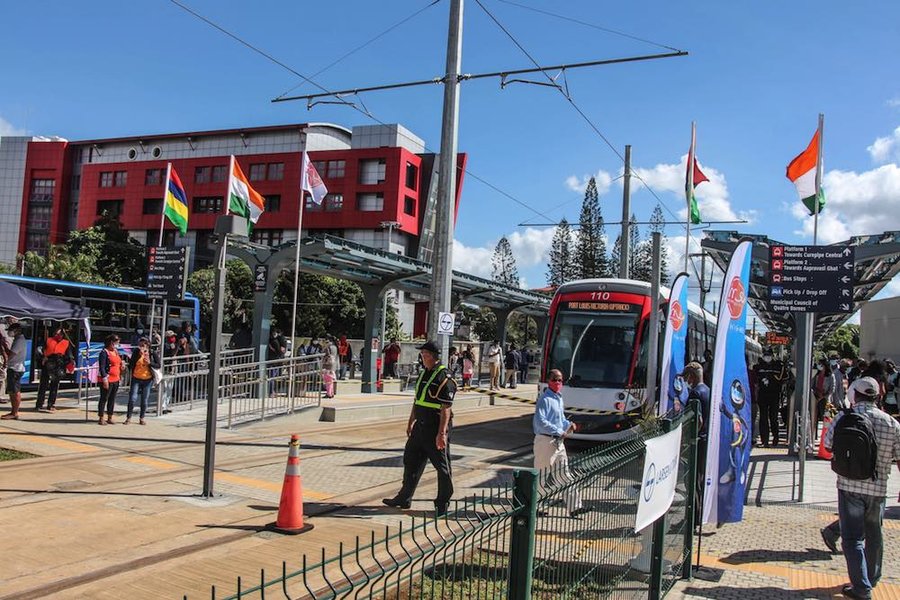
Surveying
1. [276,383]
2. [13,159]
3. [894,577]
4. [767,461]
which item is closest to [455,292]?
[276,383]

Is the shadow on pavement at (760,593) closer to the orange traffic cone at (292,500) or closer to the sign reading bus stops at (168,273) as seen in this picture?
the orange traffic cone at (292,500)

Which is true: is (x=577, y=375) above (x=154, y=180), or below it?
below

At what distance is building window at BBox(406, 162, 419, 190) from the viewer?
64.6 m

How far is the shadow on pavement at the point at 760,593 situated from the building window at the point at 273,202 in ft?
209

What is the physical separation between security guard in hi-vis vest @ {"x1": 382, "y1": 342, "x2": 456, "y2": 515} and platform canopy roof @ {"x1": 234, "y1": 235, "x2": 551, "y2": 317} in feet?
36.0

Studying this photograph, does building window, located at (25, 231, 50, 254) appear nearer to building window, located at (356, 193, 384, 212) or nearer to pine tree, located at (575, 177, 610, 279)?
building window, located at (356, 193, 384, 212)

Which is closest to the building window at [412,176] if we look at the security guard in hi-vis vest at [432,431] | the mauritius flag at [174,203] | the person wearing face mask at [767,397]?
the mauritius flag at [174,203]

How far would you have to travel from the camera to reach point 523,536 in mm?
3053

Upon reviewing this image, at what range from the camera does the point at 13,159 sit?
79.2m

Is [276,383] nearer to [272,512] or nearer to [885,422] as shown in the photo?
[272,512]

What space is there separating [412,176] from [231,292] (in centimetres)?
1970

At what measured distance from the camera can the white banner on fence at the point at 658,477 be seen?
14.4 ft

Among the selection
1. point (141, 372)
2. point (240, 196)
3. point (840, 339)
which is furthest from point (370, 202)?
point (840, 339)

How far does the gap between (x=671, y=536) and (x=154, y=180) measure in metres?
72.0
